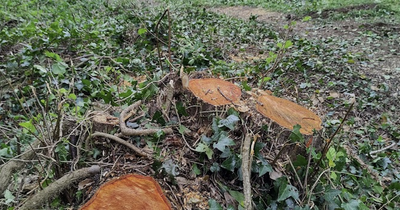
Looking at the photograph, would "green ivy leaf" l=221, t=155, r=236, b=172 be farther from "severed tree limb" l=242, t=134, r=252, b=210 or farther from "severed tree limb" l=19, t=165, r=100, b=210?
"severed tree limb" l=19, t=165, r=100, b=210

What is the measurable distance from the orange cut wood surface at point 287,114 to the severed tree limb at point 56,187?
1.27m

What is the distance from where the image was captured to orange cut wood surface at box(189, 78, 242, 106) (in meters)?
2.11

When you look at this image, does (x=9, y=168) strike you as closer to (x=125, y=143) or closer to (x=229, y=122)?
(x=125, y=143)

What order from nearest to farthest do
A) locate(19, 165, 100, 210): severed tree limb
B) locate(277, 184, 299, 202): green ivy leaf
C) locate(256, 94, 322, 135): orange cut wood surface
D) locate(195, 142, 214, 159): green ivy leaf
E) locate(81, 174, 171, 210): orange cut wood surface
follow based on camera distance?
locate(81, 174, 171, 210): orange cut wood surface, locate(19, 165, 100, 210): severed tree limb, locate(277, 184, 299, 202): green ivy leaf, locate(195, 142, 214, 159): green ivy leaf, locate(256, 94, 322, 135): orange cut wood surface

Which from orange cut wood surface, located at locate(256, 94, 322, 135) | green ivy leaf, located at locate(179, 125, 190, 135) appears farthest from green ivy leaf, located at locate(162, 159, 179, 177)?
orange cut wood surface, located at locate(256, 94, 322, 135)

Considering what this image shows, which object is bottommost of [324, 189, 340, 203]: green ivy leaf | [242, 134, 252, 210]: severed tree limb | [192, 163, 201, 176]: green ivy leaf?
[324, 189, 340, 203]: green ivy leaf

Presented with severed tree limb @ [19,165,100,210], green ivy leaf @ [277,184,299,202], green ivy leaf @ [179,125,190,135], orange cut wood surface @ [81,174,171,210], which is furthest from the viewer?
green ivy leaf @ [179,125,190,135]

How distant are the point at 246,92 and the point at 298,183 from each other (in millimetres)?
811

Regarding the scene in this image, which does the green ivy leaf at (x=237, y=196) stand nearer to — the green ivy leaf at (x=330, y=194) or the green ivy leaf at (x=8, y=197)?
the green ivy leaf at (x=330, y=194)

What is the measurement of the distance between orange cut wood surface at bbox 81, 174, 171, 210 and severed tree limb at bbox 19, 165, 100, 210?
0.25 meters

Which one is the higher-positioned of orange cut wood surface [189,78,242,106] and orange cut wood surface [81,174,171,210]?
orange cut wood surface [189,78,242,106]

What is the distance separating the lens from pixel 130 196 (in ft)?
4.74

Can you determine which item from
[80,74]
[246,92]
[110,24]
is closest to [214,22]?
[110,24]

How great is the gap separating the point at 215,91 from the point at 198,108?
217 millimetres
